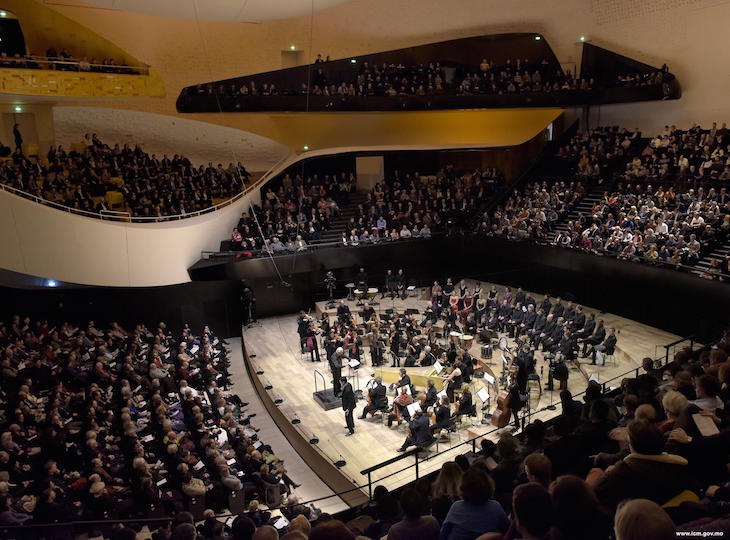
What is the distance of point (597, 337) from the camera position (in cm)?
1358

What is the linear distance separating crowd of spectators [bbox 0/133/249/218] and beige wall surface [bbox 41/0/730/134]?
3.32m

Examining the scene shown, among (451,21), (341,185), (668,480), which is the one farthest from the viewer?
(451,21)

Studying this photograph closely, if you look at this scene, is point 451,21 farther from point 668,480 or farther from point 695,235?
point 668,480

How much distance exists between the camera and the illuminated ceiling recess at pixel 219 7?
17938 mm

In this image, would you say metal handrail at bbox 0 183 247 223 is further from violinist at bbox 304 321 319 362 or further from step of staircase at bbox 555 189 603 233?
step of staircase at bbox 555 189 603 233

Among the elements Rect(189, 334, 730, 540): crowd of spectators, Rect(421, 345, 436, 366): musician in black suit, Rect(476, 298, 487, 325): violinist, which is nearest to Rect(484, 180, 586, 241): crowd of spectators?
Rect(476, 298, 487, 325): violinist

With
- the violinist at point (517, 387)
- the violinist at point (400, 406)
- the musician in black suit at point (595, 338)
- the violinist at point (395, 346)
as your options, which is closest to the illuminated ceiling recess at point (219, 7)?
the violinist at point (395, 346)

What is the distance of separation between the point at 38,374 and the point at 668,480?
12.3 metres

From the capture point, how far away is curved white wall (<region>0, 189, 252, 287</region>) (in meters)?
15.5

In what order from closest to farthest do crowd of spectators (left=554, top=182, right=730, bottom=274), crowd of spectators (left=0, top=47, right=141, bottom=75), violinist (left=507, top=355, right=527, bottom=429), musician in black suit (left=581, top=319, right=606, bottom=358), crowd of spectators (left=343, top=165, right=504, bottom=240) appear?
violinist (left=507, top=355, right=527, bottom=429) < musician in black suit (left=581, top=319, right=606, bottom=358) < crowd of spectators (left=554, top=182, right=730, bottom=274) < crowd of spectators (left=0, top=47, right=141, bottom=75) < crowd of spectators (left=343, top=165, right=504, bottom=240)

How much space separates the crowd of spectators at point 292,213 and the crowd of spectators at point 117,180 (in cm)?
153

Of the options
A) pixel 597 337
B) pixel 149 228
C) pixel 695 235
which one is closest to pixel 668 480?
pixel 597 337

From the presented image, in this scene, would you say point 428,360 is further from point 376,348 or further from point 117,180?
point 117,180

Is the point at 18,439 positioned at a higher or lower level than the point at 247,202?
lower
